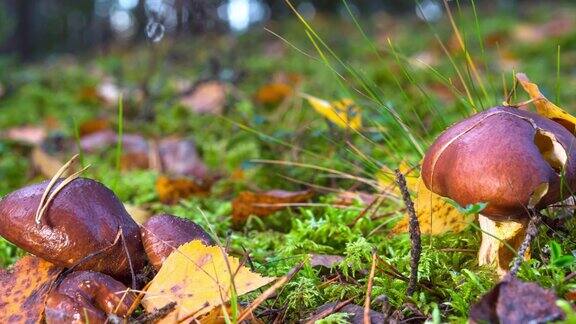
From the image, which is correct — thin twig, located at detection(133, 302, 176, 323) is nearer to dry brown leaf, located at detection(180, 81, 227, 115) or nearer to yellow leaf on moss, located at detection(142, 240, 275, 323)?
yellow leaf on moss, located at detection(142, 240, 275, 323)

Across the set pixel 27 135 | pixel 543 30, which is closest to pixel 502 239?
pixel 27 135

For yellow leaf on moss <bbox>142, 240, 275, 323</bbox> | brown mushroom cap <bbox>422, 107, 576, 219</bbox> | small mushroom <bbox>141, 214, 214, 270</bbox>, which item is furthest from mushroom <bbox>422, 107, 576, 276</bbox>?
small mushroom <bbox>141, 214, 214, 270</bbox>

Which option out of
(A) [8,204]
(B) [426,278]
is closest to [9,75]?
(A) [8,204]

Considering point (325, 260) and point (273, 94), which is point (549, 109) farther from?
point (273, 94)

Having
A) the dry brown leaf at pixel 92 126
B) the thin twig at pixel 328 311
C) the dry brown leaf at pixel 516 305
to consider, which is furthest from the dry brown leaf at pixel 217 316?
the dry brown leaf at pixel 92 126

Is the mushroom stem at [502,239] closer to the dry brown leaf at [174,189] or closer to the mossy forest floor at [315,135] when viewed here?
the mossy forest floor at [315,135]

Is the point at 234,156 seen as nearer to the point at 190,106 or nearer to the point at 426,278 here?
the point at 190,106

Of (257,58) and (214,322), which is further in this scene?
(257,58)
